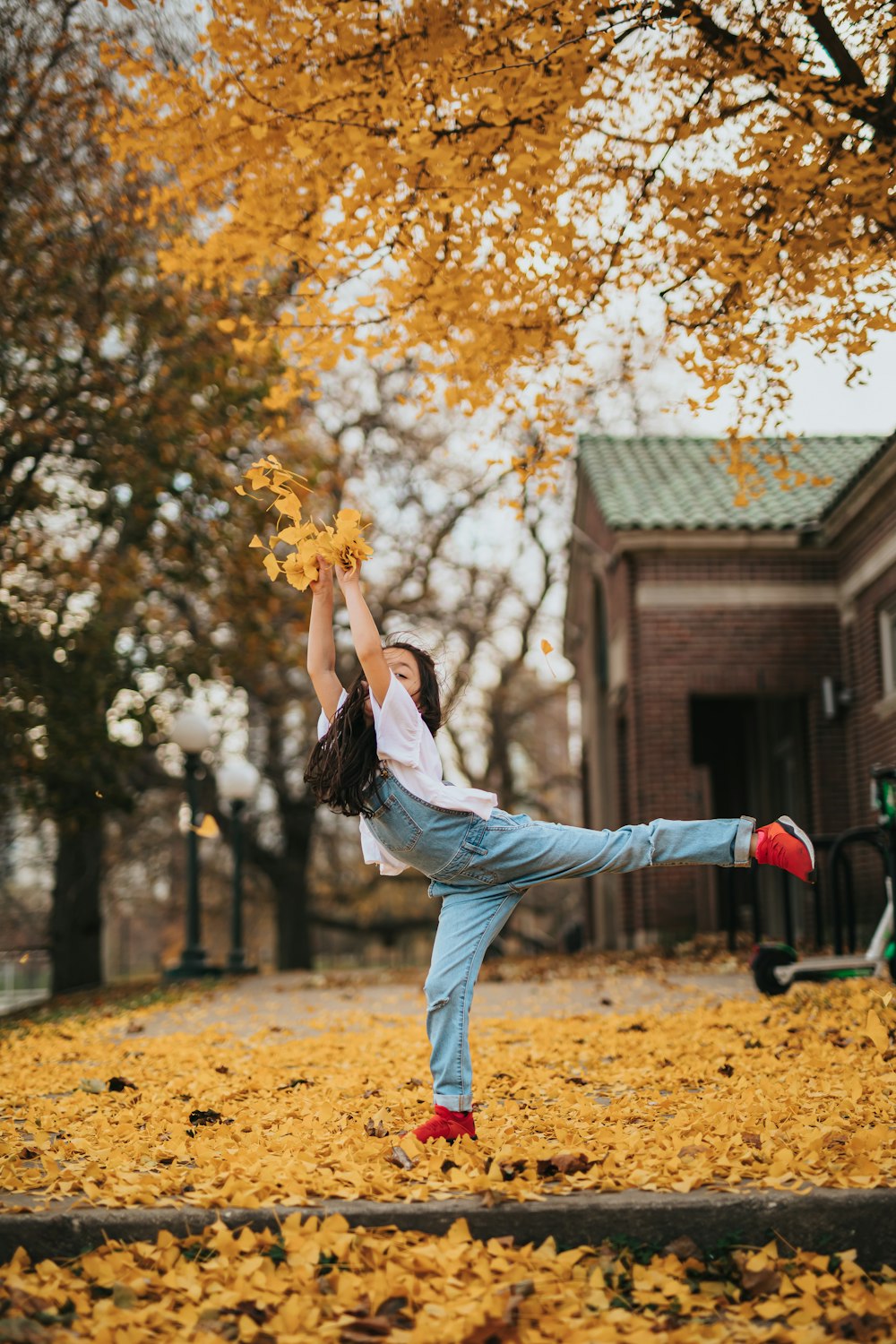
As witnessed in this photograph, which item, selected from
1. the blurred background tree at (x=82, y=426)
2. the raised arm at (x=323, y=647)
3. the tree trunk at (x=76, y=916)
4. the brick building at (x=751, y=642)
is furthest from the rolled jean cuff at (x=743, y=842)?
the tree trunk at (x=76, y=916)

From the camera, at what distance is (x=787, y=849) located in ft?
13.0

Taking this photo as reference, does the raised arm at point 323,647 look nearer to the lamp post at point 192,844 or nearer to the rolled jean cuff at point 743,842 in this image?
the rolled jean cuff at point 743,842

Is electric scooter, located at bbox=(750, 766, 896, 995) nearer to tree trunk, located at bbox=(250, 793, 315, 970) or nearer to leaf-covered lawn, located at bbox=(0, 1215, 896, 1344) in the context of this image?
leaf-covered lawn, located at bbox=(0, 1215, 896, 1344)

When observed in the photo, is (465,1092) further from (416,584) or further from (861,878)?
(416,584)

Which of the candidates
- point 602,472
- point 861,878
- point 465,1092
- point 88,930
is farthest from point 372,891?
point 465,1092

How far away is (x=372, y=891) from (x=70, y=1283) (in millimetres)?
29757

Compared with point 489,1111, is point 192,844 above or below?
above

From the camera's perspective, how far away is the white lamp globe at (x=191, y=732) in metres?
15.5

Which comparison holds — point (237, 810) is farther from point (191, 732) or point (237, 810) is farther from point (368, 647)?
point (368, 647)

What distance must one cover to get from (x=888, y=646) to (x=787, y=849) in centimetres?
1129

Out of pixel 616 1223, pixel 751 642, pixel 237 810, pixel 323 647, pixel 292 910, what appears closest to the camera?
pixel 616 1223

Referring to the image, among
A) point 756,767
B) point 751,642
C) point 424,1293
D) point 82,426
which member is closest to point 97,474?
point 82,426

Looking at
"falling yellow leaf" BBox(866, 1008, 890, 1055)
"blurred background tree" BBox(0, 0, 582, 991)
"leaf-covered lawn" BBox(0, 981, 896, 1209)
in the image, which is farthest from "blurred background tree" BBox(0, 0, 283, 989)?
"falling yellow leaf" BBox(866, 1008, 890, 1055)

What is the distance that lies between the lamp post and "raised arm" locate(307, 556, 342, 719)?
1127 cm
